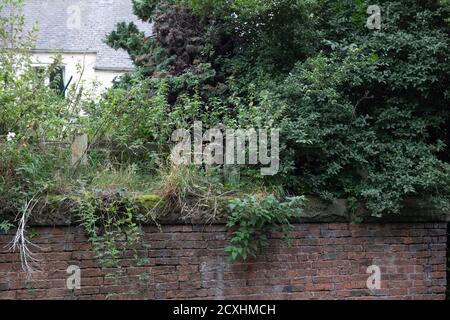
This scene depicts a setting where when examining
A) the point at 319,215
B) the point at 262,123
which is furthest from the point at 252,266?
the point at 262,123

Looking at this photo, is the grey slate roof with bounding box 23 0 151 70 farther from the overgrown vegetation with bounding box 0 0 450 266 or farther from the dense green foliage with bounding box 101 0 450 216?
the overgrown vegetation with bounding box 0 0 450 266

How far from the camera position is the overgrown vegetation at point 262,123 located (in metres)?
5.88

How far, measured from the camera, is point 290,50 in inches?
304

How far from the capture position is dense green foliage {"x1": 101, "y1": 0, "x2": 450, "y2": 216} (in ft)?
21.5

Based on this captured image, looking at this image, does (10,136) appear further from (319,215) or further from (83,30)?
(83,30)

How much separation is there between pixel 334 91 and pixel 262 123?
996 mm

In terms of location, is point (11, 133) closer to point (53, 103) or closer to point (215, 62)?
point (53, 103)

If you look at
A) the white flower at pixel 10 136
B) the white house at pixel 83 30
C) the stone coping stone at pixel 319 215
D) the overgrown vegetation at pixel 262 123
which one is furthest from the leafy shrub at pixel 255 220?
the white house at pixel 83 30

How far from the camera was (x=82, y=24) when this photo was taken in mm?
18172

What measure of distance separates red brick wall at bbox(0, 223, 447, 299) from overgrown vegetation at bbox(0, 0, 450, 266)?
0.26m

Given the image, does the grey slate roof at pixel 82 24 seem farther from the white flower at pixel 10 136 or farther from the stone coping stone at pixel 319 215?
the stone coping stone at pixel 319 215

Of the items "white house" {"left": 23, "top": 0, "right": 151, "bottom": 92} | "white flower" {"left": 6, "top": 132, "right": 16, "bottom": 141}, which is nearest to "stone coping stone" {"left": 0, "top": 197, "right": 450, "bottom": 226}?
"white flower" {"left": 6, "top": 132, "right": 16, "bottom": 141}

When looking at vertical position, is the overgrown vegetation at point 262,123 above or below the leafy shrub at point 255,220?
above

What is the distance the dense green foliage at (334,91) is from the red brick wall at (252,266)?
555mm
